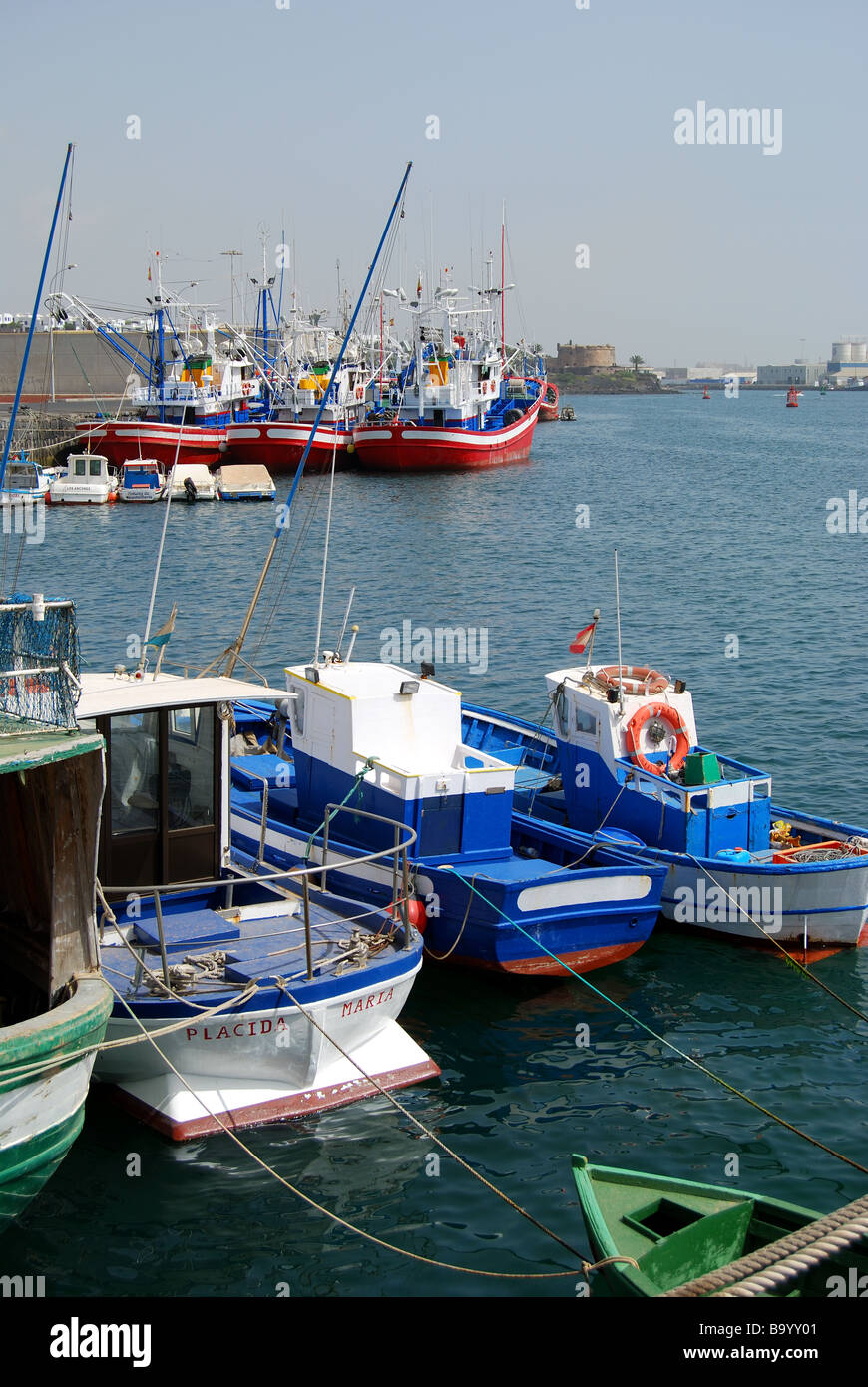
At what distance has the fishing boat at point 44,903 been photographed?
9.48m

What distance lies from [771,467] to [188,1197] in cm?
8300

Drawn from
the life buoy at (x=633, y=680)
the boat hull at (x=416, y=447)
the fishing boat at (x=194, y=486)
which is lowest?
the life buoy at (x=633, y=680)

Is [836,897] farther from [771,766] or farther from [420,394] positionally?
[420,394]

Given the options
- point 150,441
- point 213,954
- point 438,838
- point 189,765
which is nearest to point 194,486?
point 150,441

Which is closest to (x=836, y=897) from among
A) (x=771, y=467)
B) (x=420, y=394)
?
(x=420, y=394)

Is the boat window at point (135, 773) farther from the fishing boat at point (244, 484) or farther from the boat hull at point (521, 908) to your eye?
the fishing boat at point (244, 484)

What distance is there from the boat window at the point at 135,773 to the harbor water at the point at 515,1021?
2.60m

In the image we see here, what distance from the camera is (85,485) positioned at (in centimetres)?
6066

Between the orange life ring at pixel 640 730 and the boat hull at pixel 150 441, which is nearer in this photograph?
the orange life ring at pixel 640 730

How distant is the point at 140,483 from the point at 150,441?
773 centimetres

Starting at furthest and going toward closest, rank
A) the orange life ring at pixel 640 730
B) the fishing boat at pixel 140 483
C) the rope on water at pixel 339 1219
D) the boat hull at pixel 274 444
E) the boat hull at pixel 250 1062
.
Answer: the boat hull at pixel 274 444 < the fishing boat at pixel 140 483 < the orange life ring at pixel 640 730 < the boat hull at pixel 250 1062 < the rope on water at pixel 339 1219

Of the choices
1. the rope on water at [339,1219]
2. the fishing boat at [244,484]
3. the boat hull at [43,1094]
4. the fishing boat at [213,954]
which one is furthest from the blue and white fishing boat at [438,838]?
the fishing boat at [244,484]

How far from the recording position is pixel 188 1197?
10969mm
